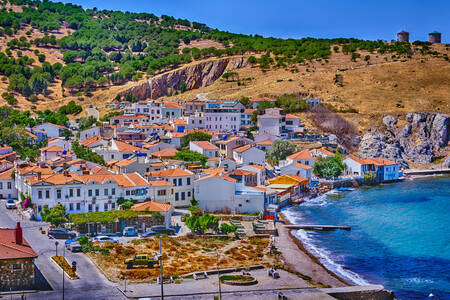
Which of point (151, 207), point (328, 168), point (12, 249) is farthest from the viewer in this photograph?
point (328, 168)

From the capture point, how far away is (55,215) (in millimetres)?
42562

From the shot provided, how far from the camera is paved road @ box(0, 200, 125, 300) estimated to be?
28.4 metres

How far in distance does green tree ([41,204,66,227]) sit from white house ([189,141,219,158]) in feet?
91.0

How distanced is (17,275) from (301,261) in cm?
1946

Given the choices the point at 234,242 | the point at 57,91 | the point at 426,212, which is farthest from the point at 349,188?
the point at 57,91

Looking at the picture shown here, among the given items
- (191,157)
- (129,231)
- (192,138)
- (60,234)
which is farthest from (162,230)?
(192,138)

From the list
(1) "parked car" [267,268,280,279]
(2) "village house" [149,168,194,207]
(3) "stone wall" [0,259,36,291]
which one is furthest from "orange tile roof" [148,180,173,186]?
(3) "stone wall" [0,259,36,291]

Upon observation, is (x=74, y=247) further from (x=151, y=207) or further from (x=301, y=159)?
(x=301, y=159)

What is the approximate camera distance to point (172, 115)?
9594 centimetres

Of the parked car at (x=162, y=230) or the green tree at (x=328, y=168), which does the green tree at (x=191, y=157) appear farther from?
the parked car at (x=162, y=230)

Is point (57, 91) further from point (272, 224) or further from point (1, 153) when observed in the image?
point (272, 224)

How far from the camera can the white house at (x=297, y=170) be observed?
70.4 metres

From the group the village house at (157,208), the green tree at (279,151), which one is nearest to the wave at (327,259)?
Result: the village house at (157,208)

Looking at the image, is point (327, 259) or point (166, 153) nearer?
point (327, 259)
